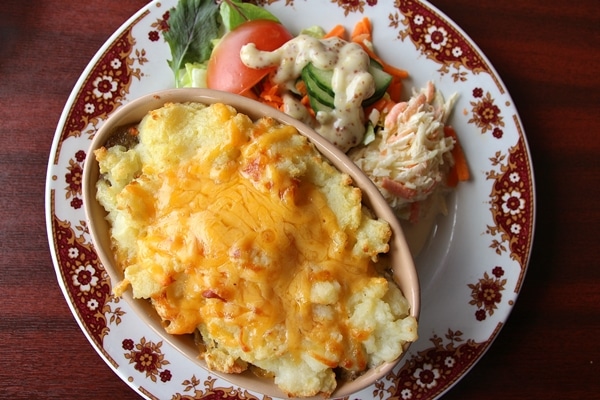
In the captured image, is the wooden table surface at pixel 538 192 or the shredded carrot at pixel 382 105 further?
the wooden table surface at pixel 538 192

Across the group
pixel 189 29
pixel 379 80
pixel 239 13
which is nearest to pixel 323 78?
pixel 379 80

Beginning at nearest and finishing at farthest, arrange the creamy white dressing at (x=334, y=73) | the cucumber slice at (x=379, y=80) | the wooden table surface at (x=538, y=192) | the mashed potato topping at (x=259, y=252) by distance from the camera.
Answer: the mashed potato topping at (x=259, y=252)
the creamy white dressing at (x=334, y=73)
the cucumber slice at (x=379, y=80)
the wooden table surface at (x=538, y=192)

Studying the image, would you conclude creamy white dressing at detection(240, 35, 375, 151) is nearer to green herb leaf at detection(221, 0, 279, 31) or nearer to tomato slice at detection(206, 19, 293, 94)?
tomato slice at detection(206, 19, 293, 94)

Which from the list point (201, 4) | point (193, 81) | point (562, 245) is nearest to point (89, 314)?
point (193, 81)

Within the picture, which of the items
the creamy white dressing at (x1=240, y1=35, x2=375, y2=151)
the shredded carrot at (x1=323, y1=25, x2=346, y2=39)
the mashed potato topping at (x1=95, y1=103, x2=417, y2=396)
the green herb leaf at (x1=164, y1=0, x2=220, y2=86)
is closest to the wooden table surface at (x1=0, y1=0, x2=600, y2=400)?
the green herb leaf at (x1=164, y1=0, x2=220, y2=86)

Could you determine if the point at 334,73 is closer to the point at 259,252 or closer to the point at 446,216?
the point at 446,216

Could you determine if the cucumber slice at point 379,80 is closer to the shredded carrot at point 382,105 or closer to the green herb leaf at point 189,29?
the shredded carrot at point 382,105

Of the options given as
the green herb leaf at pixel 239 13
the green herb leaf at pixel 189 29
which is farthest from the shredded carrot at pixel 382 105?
the green herb leaf at pixel 189 29

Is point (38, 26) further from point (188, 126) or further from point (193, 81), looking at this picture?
point (188, 126)

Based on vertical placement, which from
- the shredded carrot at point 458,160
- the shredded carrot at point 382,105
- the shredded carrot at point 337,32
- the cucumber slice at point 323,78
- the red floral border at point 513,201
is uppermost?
the shredded carrot at point 337,32
